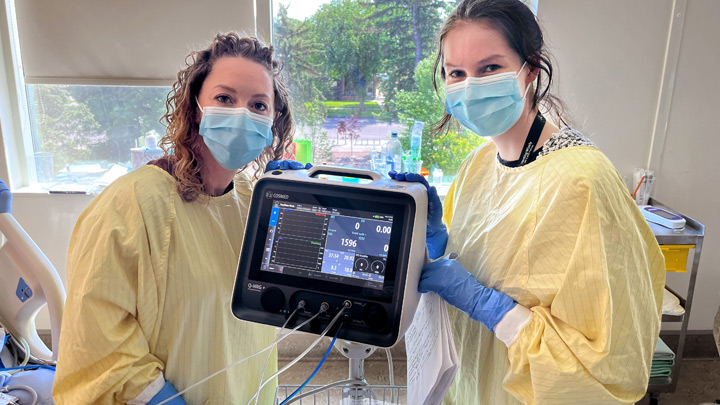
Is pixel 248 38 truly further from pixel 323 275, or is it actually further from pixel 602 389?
pixel 602 389

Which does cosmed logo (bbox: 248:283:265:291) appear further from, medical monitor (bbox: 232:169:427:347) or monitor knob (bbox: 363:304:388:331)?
monitor knob (bbox: 363:304:388:331)

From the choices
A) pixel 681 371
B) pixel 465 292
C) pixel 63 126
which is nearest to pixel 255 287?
pixel 465 292

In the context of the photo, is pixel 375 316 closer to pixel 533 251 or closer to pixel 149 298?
pixel 533 251

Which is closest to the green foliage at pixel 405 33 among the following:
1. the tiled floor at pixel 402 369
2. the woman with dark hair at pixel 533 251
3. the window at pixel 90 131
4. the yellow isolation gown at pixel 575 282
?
the window at pixel 90 131

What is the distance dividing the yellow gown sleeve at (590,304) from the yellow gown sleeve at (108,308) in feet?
2.44

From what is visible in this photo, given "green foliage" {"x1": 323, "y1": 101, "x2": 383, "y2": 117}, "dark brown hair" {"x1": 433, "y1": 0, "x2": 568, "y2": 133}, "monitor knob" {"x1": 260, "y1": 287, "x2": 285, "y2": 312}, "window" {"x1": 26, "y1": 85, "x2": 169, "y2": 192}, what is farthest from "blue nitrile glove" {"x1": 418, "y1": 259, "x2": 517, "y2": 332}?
"window" {"x1": 26, "y1": 85, "x2": 169, "y2": 192}

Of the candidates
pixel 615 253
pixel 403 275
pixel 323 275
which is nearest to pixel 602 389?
pixel 615 253

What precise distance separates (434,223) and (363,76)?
145 centimetres

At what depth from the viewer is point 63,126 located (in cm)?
246

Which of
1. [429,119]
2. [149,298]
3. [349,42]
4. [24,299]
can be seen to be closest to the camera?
[149,298]

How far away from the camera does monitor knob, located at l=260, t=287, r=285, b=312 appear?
3.11 ft

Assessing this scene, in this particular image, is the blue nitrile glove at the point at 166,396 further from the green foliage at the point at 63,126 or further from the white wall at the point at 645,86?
the white wall at the point at 645,86

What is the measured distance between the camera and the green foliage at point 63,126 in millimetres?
2418

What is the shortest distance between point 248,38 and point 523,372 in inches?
38.1
